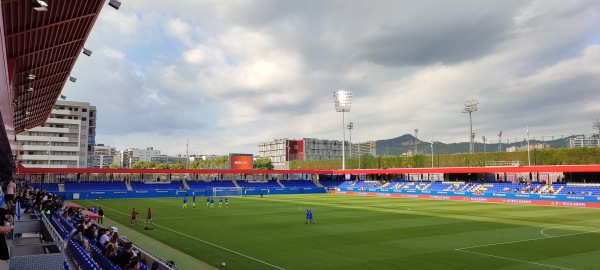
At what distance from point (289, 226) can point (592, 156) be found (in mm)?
63401

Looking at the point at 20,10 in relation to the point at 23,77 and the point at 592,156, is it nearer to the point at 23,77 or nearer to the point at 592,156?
the point at 23,77

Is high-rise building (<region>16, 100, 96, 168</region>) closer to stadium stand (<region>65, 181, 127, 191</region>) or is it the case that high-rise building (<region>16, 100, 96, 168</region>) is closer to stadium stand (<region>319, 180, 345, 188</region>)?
stadium stand (<region>65, 181, 127, 191</region>)

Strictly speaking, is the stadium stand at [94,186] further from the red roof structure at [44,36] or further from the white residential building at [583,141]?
the white residential building at [583,141]

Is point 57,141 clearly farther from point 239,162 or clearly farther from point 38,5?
point 38,5

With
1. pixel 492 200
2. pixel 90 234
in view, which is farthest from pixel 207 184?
pixel 90 234

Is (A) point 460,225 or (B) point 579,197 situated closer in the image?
(A) point 460,225

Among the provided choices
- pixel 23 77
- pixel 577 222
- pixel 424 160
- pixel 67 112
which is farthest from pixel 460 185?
pixel 67 112

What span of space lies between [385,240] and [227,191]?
55834 millimetres

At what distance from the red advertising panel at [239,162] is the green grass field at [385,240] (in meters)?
46.2

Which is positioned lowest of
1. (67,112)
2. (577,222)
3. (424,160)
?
(577,222)

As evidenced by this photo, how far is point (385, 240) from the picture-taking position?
25.4 metres

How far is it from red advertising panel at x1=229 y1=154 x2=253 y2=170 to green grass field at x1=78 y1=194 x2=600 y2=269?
4619cm

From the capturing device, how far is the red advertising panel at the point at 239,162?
8575cm

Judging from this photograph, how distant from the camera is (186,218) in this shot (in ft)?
124
